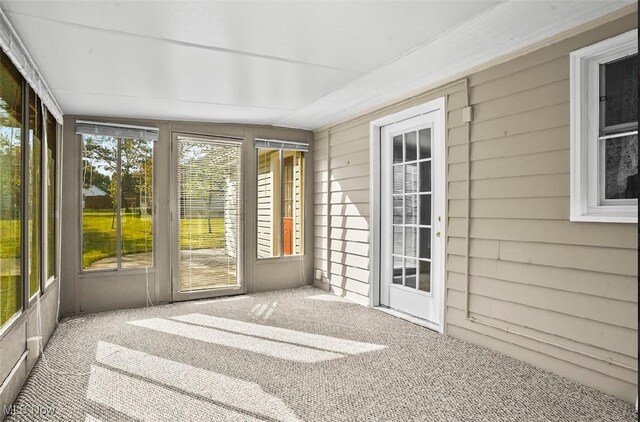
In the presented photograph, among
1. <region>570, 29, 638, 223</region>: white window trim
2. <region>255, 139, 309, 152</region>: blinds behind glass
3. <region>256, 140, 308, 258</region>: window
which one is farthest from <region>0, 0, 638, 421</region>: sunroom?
<region>256, 140, 308, 258</region>: window

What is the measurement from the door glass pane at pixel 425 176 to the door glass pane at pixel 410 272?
745mm

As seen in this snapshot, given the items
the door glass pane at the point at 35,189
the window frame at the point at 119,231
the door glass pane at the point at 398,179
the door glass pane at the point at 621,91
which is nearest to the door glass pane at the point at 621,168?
the door glass pane at the point at 621,91

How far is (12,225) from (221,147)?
2.83m

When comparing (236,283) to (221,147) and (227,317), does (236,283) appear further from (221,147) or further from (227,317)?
(221,147)

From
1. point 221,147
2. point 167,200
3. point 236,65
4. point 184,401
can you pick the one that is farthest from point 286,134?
point 184,401

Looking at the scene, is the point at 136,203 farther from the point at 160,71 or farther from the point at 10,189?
the point at 10,189

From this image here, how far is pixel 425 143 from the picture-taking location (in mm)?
3980

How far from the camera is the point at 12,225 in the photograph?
8.46ft

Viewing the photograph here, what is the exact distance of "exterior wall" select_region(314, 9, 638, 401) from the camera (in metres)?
2.45

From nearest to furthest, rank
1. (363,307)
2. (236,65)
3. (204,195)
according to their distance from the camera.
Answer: (236,65) → (363,307) → (204,195)

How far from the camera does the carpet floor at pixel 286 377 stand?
7.47 feet

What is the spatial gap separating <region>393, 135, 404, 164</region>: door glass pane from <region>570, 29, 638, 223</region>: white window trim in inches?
75.2

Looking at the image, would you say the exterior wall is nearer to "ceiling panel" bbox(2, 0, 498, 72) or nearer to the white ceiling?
the white ceiling

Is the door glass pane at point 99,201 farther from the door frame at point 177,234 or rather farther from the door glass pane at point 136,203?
the door frame at point 177,234
